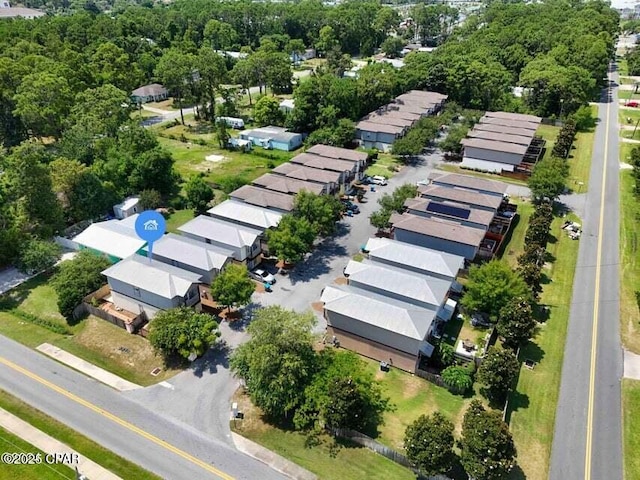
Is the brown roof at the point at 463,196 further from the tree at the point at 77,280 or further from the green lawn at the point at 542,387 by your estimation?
the tree at the point at 77,280

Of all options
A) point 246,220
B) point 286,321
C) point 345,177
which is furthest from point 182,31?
point 286,321

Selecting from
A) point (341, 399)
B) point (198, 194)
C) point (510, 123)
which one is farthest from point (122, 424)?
point (510, 123)

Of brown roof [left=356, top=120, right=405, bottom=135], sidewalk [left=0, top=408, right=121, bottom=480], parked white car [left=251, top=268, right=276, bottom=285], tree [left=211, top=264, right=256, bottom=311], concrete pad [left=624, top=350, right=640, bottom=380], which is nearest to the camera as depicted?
sidewalk [left=0, top=408, right=121, bottom=480]

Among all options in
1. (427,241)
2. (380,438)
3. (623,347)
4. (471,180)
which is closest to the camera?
(380,438)

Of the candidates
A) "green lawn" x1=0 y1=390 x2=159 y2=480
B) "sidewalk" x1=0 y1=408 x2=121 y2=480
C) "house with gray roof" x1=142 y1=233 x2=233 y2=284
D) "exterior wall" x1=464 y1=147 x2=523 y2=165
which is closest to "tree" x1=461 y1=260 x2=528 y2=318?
"house with gray roof" x1=142 y1=233 x2=233 y2=284

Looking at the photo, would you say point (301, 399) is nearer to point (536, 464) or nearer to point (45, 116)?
point (536, 464)

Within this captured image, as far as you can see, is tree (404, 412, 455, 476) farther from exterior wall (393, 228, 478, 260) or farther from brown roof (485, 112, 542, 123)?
brown roof (485, 112, 542, 123)
